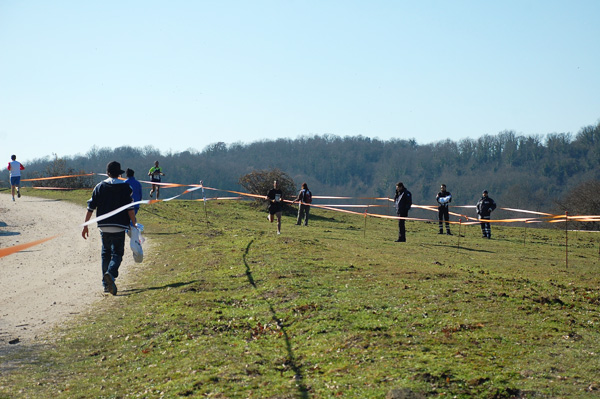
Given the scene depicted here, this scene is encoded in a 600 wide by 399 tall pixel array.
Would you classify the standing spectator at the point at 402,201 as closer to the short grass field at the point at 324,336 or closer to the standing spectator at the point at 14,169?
the short grass field at the point at 324,336

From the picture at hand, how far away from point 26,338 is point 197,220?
57.5ft

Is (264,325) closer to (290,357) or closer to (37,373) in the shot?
(290,357)

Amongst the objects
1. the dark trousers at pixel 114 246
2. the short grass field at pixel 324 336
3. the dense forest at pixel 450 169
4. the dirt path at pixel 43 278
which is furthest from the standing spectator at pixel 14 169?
the dense forest at pixel 450 169

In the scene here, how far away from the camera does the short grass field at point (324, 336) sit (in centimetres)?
605

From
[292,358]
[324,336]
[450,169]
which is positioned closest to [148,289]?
[324,336]

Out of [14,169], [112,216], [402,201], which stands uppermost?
[14,169]

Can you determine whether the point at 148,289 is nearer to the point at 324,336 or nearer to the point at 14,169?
the point at 324,336

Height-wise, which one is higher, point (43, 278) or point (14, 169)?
point (14, 169)

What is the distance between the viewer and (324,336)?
A: 762cm

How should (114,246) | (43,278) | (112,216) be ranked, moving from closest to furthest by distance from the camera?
1. (112,216)
2. (114,246)
3. (43,278)

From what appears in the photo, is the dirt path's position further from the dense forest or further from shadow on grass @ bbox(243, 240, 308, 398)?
the dense forest

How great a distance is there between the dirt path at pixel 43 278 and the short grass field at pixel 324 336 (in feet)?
1.59

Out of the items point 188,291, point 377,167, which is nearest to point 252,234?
point 188,291

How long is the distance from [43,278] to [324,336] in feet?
24.3
